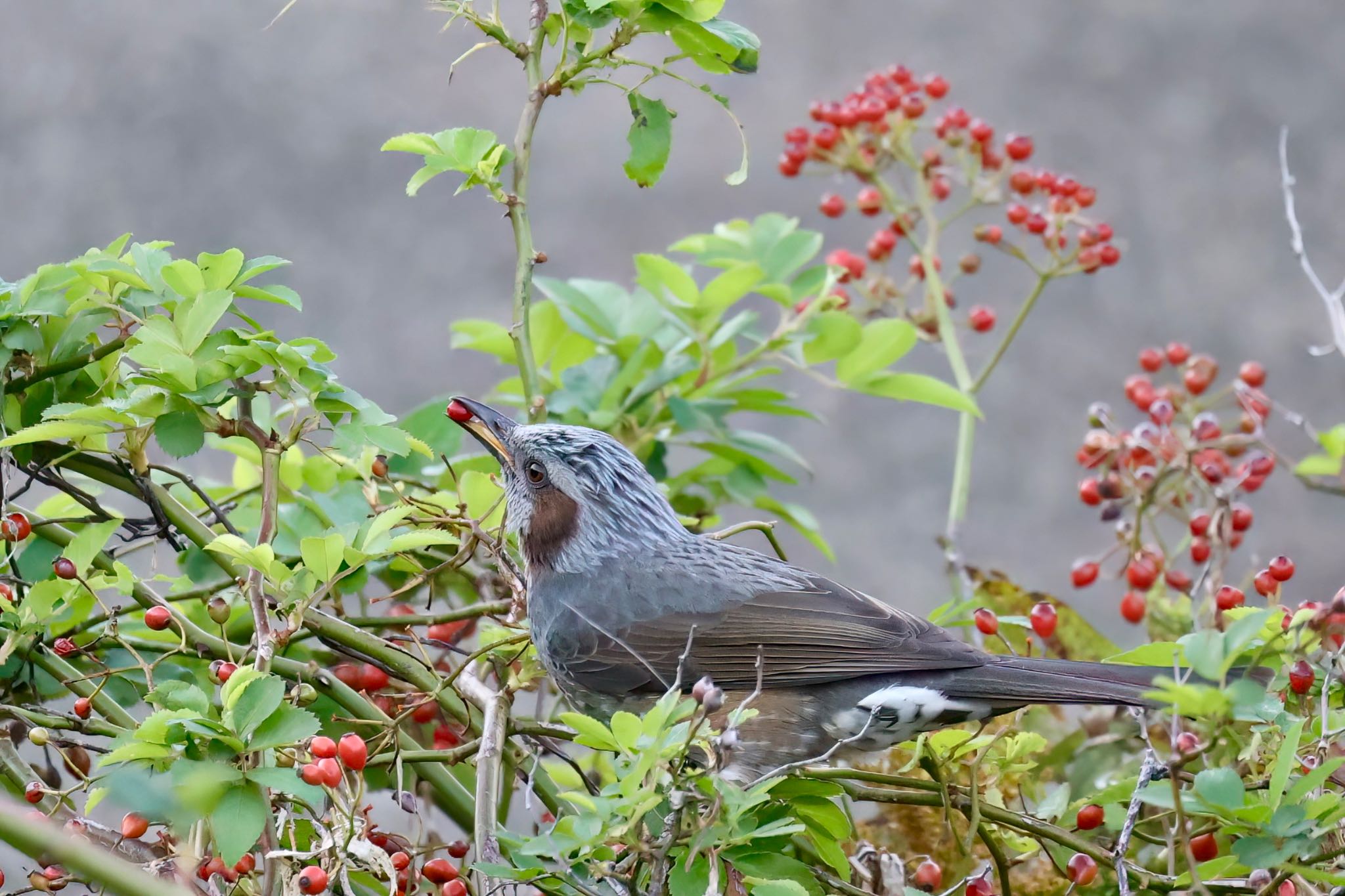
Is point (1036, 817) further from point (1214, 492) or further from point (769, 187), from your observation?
point (769, 187)

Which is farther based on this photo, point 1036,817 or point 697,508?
point 697,508

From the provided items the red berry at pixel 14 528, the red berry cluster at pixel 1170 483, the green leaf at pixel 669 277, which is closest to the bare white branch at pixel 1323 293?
the red berry cluster at pixel 1170 483

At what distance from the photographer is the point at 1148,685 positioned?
2105mm

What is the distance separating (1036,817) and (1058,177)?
1.83 meters

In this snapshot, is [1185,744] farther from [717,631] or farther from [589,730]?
[717,631]

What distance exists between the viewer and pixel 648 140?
230 cm

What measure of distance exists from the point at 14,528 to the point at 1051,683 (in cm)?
161

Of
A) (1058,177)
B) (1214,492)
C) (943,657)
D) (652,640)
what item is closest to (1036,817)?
(943,657)

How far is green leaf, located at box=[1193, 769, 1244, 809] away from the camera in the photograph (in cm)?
151

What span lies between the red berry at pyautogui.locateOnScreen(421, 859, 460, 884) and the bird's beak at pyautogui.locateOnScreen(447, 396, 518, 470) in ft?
→ 3.21

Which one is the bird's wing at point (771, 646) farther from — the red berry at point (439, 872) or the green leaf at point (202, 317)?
the green leaf at point (202, 317)

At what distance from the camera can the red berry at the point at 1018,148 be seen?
3.27 meters

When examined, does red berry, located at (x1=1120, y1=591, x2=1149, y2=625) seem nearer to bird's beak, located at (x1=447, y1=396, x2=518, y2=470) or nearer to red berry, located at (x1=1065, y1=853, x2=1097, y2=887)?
red berry, located at (x1=1065, y1=853, x2=1097, y2=887)

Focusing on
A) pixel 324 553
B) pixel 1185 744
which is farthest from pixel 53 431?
pixel 1185 744
